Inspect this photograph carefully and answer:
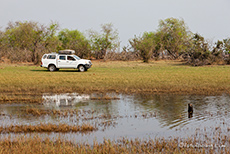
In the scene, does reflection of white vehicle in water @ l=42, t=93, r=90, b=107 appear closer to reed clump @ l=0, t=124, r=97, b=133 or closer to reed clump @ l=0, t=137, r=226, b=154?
reed clump @ l=0, t=124, r=97, b=133

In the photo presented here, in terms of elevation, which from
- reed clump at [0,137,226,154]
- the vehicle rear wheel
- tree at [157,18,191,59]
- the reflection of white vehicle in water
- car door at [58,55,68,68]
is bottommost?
reed clump at [0,137,226,154]

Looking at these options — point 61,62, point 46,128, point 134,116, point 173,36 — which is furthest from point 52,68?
point 173,36

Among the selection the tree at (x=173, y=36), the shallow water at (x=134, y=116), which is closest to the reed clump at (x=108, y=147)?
the shallow water at (x=134, y=116)

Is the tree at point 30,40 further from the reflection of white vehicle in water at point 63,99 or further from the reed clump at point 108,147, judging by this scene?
the reed clump at point 108,147

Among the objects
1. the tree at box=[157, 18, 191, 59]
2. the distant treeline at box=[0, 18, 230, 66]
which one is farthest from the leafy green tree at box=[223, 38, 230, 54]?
the tree at box=[157, 18, 191, 59]

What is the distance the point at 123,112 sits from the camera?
12.2 meters

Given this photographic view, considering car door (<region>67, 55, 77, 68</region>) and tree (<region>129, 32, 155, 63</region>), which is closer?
car door (<region>67, 55, 77, 68</region>)

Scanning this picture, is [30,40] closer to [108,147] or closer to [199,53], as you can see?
[199,53]

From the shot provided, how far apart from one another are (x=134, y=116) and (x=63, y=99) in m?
4.91

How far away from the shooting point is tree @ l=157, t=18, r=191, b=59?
2537 inches

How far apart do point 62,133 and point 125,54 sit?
153ft

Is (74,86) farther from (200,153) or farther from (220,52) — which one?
(220,52)

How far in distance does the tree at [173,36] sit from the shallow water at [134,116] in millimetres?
47970

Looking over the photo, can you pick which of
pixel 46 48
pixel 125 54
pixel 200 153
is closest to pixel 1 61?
pixel 46 48
